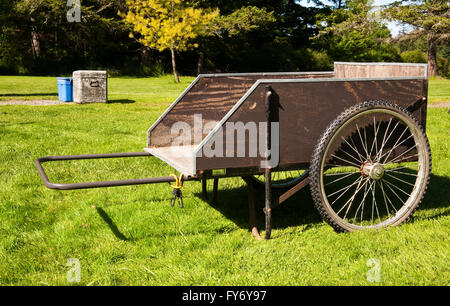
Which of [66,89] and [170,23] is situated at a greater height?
[170,23]

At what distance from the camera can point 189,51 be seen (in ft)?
101

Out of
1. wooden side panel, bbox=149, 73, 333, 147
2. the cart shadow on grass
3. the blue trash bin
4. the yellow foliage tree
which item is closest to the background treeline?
the yellow foliage tree

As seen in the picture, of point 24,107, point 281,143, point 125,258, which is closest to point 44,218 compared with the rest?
point 125,258

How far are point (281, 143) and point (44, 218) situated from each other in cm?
204

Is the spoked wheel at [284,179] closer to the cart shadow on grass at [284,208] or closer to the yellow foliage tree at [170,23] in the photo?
the cart shadow on grass at [284,208]

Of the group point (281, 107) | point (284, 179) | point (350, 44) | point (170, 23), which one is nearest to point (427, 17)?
point (170, 23)

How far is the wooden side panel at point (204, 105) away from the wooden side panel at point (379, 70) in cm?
105

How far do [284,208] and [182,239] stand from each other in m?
1.15

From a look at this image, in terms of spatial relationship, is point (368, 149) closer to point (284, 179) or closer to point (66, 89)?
point (284, 179)

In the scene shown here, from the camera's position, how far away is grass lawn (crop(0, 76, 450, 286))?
9.40 feet

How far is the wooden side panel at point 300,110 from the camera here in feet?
9.85

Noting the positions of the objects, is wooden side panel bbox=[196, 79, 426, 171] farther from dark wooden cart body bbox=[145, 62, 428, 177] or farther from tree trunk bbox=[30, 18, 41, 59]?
tree trunk bbox=[30, 18, 41, 59]

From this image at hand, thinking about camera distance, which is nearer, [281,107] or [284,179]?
[281,107]
